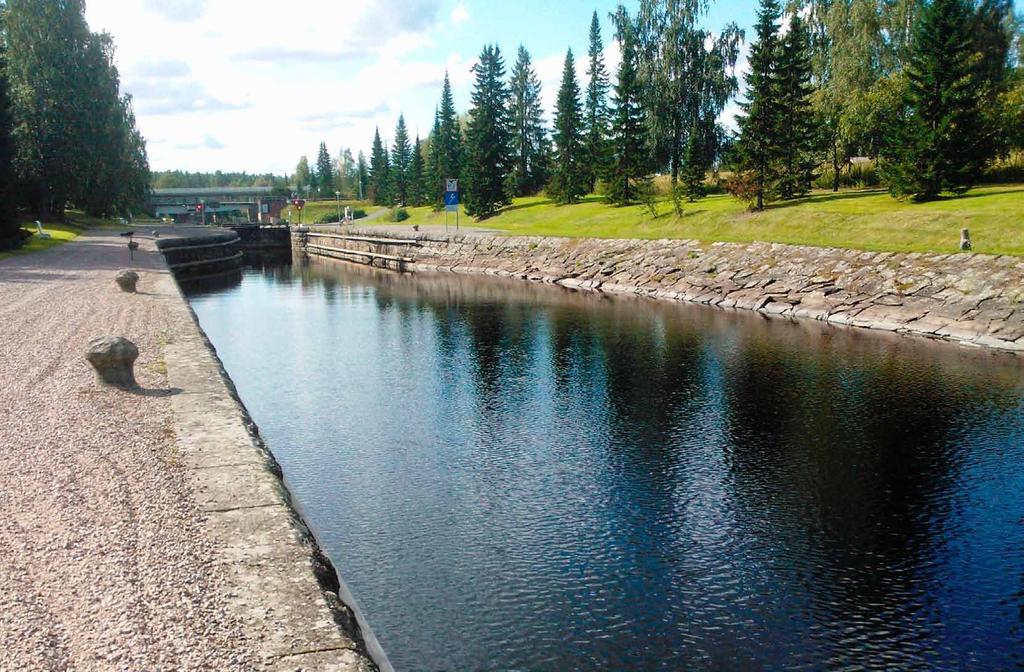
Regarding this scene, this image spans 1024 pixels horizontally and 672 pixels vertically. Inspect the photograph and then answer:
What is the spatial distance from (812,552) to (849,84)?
53.8 metres

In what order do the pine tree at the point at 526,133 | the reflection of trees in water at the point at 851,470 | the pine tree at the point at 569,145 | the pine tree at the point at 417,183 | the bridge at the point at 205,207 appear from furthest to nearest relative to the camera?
the bridge at the point at 205,207 < the pine tree at the point at 417,183 < the pine tree at the point at 526,133 < the pine tree at the point at 569,145 < the reflection of trees in water at the point at 851,470

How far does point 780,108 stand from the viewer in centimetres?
5028

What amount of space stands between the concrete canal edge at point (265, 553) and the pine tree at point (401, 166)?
104m

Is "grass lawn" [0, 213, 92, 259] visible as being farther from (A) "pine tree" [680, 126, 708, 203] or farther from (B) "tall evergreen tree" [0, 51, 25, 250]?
(A) "pine tree" [680, 126, 708, 203]

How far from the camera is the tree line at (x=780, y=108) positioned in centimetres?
4262

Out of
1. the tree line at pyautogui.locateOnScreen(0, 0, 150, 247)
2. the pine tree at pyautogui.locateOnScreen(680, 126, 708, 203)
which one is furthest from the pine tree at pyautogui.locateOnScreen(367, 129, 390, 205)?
the pine tree at pyautogui.locateOnScreen(680, 126, 708, 203)

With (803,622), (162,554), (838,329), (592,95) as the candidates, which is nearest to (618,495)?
(803,622)

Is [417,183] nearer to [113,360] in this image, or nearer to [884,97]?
[884,97]

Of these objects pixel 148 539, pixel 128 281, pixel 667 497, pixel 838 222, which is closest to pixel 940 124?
pixel 838 222

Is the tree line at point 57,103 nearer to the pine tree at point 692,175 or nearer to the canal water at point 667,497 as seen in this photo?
the canal water at point 667,497

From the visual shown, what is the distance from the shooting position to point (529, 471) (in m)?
15.2

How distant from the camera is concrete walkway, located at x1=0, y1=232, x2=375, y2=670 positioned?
6496 mm

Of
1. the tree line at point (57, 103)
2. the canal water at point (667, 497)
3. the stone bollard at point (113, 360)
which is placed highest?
the tree line at point (57, 103)

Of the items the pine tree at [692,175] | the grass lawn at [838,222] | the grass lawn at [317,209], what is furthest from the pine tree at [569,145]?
the grass lawn at [317,209]
